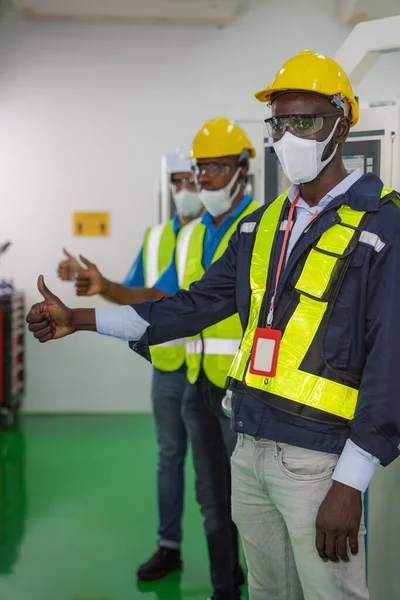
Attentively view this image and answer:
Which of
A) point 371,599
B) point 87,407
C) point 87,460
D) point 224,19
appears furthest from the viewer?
point 87,407

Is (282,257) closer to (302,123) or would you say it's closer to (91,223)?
(302,123)

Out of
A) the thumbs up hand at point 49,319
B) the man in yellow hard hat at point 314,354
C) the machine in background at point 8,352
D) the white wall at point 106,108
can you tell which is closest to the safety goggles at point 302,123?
the man in yellow hard hat at point 314,354

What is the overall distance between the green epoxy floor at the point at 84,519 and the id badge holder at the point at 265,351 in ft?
4.79

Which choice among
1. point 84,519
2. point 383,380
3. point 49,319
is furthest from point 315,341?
point 84,519

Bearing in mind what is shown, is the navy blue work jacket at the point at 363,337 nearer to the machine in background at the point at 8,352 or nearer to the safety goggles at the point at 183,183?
the safety goggles at the point at 183,183

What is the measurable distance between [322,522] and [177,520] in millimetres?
1504

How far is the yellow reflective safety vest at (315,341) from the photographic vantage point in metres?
1.23

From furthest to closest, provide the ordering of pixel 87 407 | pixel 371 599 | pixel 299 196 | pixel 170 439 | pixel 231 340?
pixel 87 407, pixel 170 439, pixel 231 340, pixel 371 599, pixel 299 196

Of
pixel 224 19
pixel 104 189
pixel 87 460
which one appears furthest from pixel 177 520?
pixel 224 19

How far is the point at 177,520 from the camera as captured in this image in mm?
2602

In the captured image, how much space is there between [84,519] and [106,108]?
122 inches

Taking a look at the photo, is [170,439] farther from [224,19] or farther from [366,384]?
[224,19]

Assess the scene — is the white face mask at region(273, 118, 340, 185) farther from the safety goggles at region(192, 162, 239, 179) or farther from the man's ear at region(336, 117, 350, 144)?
the safety goggles at region(192, 162, 239, 179)

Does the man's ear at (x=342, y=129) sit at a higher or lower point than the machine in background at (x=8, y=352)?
higher
